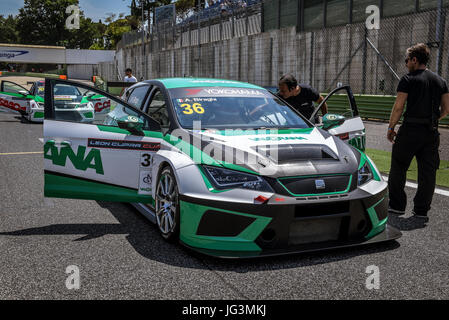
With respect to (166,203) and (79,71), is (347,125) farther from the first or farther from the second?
(79,71)

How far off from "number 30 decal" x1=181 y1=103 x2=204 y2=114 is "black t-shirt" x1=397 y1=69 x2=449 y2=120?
83.0 inches

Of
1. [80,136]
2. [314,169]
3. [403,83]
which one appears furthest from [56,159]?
[403,83]

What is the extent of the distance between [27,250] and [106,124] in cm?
144

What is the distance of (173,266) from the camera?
370 centimetres

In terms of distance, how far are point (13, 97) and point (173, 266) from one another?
15762 mm

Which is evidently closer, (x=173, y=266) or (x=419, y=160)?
(x=173, y=266)

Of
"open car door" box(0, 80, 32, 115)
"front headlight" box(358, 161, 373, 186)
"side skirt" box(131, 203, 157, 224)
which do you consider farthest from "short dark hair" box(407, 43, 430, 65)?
"open car door" box(0, 80, 32, 115)

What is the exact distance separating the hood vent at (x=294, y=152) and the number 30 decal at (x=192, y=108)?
40.2 inches

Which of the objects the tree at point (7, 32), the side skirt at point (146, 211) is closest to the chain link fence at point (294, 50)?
the side skirt at point (146, 211)

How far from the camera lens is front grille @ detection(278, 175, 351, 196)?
3.67 m

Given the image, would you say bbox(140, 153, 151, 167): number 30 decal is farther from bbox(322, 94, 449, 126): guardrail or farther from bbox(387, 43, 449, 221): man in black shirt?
bbox(322, 94, 449, 126): guardrail

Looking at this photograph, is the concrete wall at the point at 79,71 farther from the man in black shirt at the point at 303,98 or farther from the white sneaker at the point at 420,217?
the white sneaker at the point at 420,217

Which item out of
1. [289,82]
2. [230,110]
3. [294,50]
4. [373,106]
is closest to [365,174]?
[230,110]

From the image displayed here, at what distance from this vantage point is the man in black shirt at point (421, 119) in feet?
16.5
